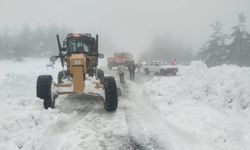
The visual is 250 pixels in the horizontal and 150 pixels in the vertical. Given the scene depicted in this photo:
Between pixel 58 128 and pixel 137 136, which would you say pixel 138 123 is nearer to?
pixel 137 136

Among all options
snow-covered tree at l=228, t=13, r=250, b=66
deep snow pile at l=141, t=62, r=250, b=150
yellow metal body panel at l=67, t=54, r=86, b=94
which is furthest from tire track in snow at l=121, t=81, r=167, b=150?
snow-covered tree at l=228, t=13, r=250, b=66

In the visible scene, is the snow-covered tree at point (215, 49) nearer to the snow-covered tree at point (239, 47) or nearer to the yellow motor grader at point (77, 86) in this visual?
the snow-covered tree at point (239, 47)

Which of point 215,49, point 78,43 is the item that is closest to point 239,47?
point 215,49

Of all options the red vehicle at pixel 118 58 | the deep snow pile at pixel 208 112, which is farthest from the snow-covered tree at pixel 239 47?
the deep snow pile at pixel 208 112

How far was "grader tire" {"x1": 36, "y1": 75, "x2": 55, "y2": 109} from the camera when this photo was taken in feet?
46.7

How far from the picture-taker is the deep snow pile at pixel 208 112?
9426 millimetres

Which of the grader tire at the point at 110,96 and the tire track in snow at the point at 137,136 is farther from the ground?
the grader tire at the point at 110,96

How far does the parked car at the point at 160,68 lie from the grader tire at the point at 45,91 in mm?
25366

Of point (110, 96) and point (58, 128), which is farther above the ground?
point (110, 96)

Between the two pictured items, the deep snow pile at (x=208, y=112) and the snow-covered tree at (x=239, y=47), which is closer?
the deep snow pile at (x=208, y=112)

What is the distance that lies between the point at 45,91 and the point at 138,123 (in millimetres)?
4042

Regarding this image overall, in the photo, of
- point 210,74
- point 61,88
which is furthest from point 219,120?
point 210,74

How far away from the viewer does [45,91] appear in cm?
1437

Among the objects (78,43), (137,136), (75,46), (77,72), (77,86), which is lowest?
(137,136)
